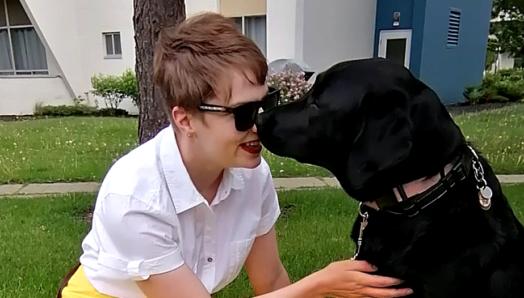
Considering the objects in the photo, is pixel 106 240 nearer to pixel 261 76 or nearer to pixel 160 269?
pixel 160 269

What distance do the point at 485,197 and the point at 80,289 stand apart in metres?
1.35

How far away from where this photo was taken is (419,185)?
146cm

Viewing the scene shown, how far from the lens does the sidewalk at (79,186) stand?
16.0ft

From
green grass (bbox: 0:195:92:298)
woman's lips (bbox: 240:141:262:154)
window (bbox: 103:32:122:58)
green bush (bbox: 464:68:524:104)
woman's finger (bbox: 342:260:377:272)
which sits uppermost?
woman's lips (bbox: 240:141:262:154)

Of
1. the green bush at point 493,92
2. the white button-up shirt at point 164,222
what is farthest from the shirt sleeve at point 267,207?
the green bush at point 493,92

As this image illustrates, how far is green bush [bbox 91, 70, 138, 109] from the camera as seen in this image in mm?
12484

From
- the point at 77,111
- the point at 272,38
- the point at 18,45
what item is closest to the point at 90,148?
the point at 272,38

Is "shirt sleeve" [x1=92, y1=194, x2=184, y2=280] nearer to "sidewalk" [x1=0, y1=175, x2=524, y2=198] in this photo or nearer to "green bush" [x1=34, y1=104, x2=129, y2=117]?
"sidewalk" [x1=0, y1=175, x2=524, y2=198]

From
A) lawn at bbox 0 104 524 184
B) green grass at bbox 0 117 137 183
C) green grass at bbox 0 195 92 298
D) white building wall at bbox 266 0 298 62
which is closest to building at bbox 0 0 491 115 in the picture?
white building wall at bbox 266 0 298 62

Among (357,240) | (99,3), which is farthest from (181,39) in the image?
(99,3)

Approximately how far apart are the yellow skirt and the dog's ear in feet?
3.19

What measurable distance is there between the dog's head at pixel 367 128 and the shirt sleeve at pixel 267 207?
0.36 m

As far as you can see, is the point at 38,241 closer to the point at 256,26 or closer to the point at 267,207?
the point at 267,207

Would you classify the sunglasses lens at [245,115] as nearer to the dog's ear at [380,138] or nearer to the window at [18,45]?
the dog's ear at [380,138]
